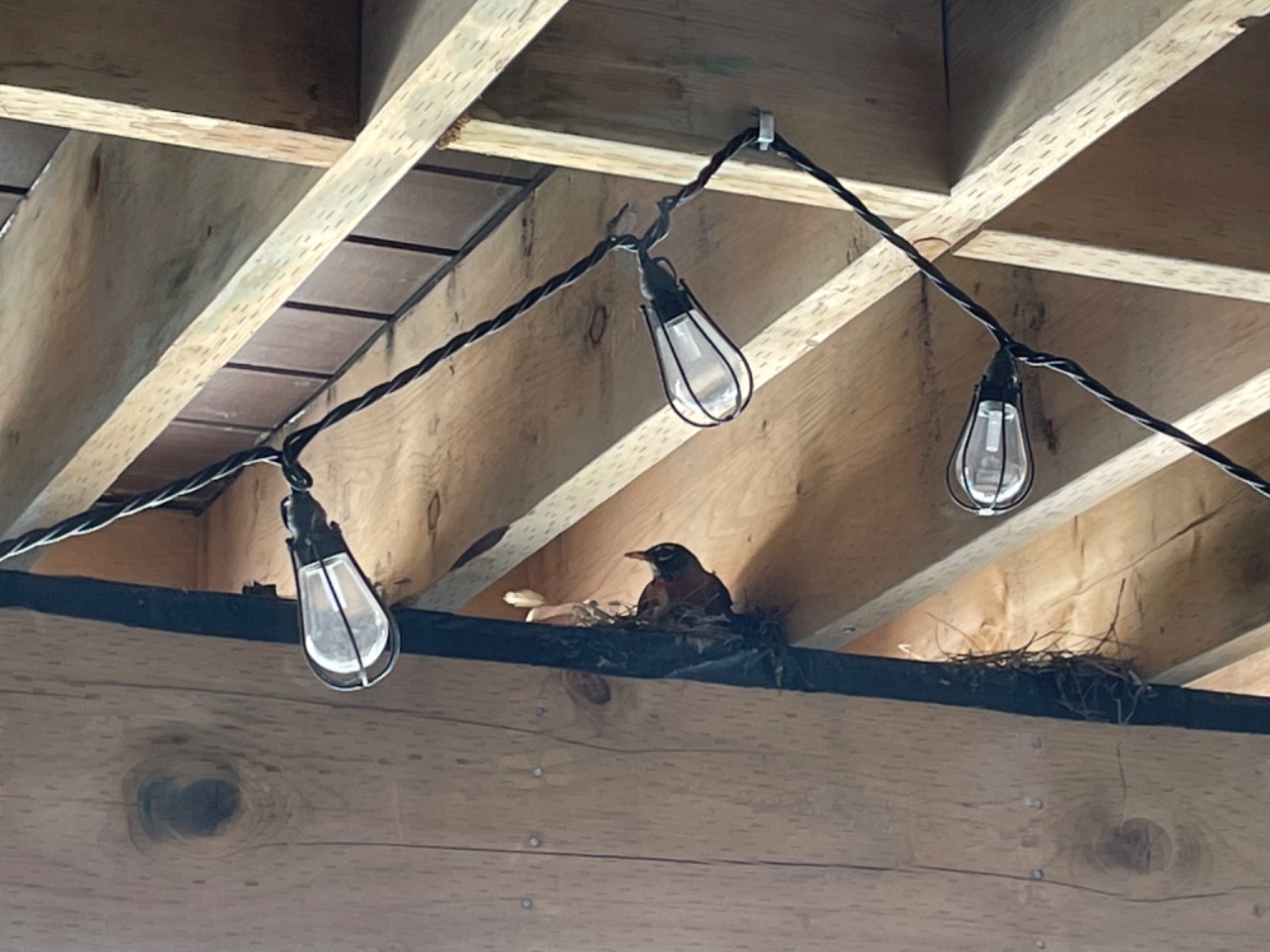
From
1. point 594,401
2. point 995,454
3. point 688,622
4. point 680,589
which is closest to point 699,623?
point 688,622

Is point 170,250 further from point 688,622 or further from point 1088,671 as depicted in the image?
point 1088,671

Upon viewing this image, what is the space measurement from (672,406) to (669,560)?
0.96m

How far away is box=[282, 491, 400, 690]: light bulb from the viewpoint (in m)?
1.49

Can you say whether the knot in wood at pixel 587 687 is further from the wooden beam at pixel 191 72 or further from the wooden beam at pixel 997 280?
the wooden beam at pixel 191 72

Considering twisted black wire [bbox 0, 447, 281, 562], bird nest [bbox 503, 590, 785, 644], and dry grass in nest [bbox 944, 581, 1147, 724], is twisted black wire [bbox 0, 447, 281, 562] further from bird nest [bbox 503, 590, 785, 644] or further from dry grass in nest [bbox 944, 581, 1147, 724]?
dry grass in nest [bbox 944, 581, 1147, 724]

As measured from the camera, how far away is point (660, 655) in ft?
7.16

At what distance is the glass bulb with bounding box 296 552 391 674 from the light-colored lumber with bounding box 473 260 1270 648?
2.55ft

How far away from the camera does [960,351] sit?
2115mm

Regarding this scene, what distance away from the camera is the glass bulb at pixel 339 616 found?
1.50m

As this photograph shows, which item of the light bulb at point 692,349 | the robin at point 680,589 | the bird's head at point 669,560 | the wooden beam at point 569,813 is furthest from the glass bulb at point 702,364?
the bird's head at point 669,560

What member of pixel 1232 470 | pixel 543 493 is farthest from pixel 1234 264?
pixel 543 493

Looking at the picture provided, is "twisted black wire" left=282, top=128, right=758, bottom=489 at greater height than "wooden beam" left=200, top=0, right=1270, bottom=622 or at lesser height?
lesser

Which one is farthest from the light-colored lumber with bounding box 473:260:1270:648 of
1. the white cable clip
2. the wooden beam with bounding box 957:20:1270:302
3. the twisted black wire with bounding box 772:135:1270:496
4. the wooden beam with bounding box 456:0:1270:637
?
the white cable clip

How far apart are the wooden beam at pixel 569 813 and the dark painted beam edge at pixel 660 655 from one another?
17 mm
